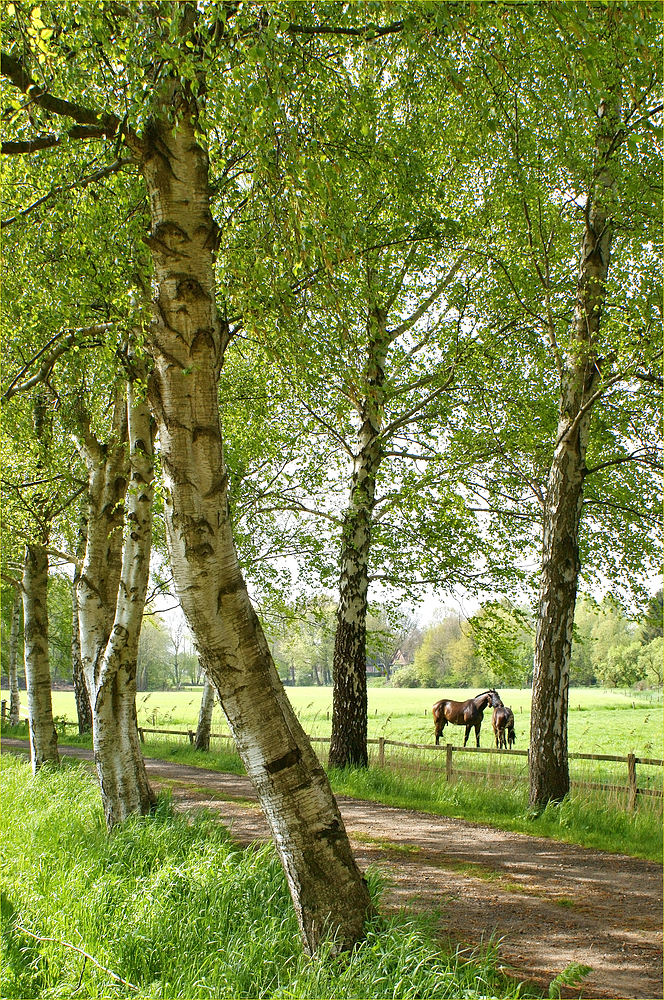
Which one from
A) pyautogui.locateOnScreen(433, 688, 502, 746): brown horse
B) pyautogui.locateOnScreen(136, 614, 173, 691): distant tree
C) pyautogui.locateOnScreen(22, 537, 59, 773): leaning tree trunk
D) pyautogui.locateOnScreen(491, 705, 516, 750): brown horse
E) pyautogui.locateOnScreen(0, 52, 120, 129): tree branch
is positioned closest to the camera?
pyautogui.locateOnScreen(0, 52, 120, 129): tree branch

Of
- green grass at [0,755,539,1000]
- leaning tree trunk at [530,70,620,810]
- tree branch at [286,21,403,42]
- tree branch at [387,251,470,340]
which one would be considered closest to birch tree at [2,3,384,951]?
green grass at [0,755,539,1000]

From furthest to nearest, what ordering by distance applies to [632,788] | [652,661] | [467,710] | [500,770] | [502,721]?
1. [652,661]
2. [467,710]
3. [502,721]
4. [500,770]
5. [632,788]

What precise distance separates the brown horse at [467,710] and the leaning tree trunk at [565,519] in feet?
25.4

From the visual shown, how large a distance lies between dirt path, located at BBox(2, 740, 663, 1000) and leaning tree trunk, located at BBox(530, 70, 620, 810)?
132cm

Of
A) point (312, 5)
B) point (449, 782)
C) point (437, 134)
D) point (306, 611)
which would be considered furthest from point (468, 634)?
point (312, 5)

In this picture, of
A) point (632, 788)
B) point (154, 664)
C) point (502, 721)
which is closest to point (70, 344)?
point (632, 788)

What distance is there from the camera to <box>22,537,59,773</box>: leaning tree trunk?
12680 millimetres

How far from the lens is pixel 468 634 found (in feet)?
42.6

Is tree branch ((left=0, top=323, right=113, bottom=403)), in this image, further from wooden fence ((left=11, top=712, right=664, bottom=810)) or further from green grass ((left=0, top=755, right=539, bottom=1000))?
wooden fence ((left=11, top=712, right=664, bottom=810))

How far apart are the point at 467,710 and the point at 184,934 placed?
14290mm

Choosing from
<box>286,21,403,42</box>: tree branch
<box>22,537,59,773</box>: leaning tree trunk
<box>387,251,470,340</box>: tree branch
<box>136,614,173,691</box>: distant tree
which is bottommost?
<box>136,614,173,691</box>: distant tree

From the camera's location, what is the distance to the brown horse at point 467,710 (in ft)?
57.3

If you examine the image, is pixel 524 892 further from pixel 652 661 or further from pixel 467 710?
pixel 652 661

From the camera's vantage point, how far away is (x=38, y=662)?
43.4ft
